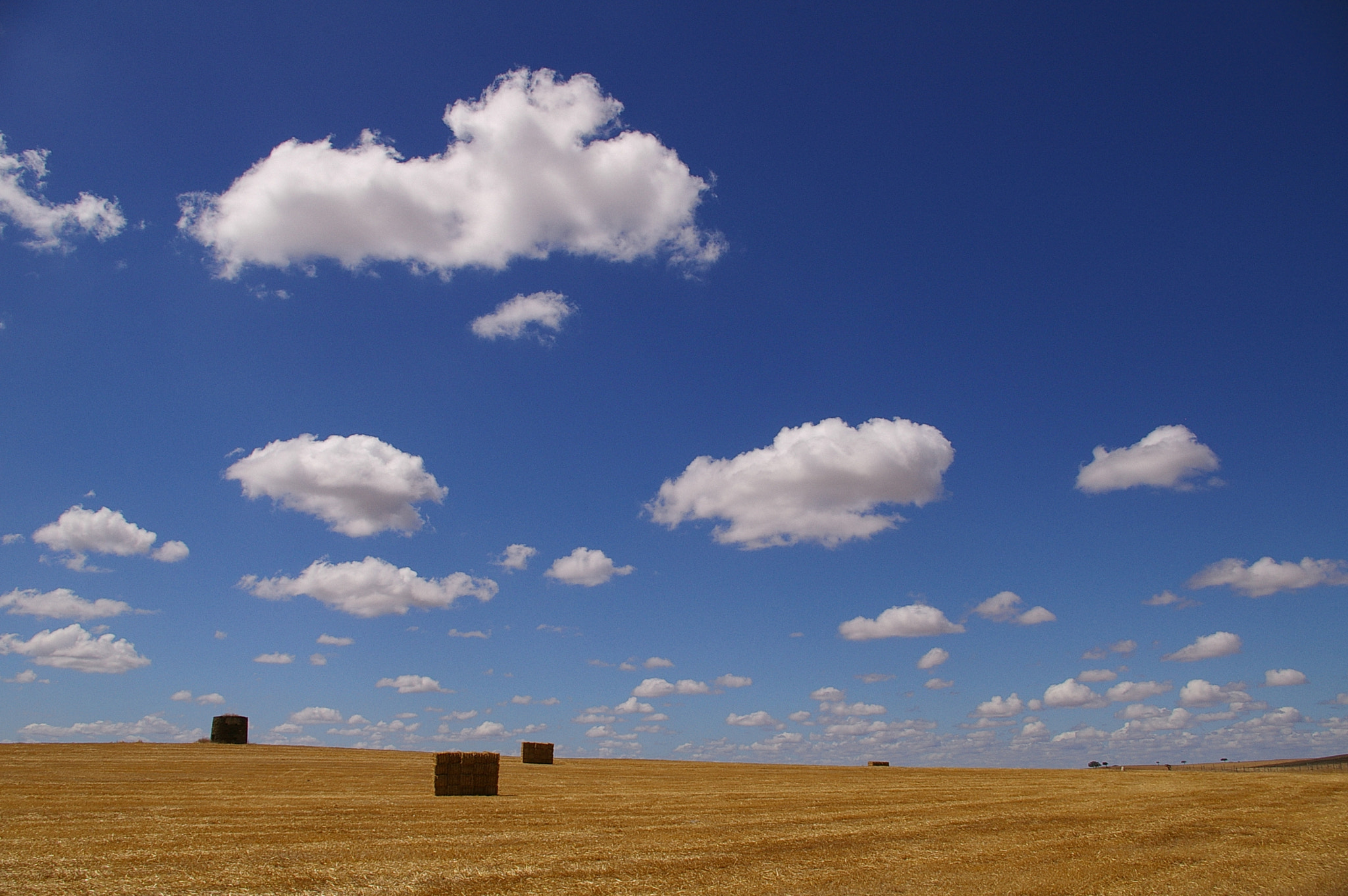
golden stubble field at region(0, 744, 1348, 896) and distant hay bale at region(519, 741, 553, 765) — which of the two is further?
distant hay bale at region(519, 741, 553, 765)

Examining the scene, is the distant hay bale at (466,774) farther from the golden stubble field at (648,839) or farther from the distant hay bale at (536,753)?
the distant hay bale at (536,753)

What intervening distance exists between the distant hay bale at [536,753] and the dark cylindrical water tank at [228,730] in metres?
23.9

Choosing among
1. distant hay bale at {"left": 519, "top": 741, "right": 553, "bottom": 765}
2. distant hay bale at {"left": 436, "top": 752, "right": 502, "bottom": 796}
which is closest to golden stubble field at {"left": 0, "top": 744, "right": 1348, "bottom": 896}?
distant hay bale at {"left": 436, "top": 752, "right": 502, "bottom": 796}

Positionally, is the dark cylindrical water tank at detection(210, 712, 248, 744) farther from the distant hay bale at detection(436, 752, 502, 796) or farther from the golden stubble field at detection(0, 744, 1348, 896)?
the distant hay bale at detection(436, 752, 502, 796)

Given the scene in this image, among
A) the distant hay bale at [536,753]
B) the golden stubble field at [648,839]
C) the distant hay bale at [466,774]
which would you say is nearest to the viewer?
the golden stubble field at [648,839]

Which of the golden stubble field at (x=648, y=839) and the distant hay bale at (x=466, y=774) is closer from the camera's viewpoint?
the golden stubble field at (x=648, y=839)

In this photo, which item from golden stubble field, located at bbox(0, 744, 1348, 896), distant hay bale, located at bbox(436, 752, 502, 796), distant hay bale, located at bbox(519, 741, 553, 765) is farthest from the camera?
distant hay bale, located at bbox(519, 741, 553, 765)

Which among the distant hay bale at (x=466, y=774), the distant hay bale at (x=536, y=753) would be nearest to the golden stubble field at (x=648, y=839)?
the distant hay bale at (x=466, y=774)

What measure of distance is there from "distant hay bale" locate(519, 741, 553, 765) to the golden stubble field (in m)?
27.5

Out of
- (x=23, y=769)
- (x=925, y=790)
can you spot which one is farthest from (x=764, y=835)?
(x=23, y=769)

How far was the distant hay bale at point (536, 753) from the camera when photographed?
60000mm

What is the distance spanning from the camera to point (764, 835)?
688 inches

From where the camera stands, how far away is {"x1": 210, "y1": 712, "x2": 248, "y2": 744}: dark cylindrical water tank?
63.9m

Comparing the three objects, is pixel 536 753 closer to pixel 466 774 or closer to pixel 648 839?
pixel 466 774
